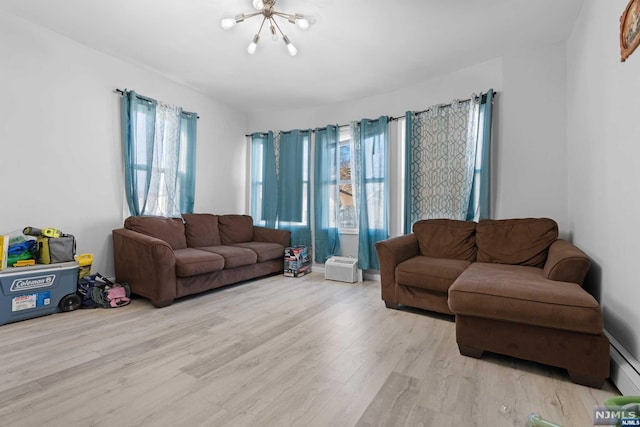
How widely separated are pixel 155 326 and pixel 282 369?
4.17 ft

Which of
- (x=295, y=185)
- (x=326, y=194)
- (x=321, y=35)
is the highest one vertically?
(x=321, y=35)

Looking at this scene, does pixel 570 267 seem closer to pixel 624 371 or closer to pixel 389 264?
pixel 624 371

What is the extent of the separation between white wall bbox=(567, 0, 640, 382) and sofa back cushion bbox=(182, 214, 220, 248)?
3.95 metres

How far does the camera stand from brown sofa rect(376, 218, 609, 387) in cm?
157

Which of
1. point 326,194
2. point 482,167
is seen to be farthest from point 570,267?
point 326,194

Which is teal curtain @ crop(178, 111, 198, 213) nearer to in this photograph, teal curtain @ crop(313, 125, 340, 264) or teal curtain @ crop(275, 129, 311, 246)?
teal curtain @ crop(275, 129, 311, 246)

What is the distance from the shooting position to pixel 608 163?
1867 mm

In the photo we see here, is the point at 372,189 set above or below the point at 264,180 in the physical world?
below

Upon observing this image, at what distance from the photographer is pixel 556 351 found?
64.7 inches

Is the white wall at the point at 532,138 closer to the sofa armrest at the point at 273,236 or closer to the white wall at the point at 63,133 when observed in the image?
the sofa armrest at the point at 273,236

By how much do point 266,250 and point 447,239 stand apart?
227cm

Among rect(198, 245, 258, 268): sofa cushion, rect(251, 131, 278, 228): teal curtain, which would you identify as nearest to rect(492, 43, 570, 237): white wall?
rect(198, 245, 258, 268): sofa cushion

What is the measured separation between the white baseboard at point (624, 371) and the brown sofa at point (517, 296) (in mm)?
69

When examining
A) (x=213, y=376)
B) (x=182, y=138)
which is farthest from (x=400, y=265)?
(x=182, y=138)
